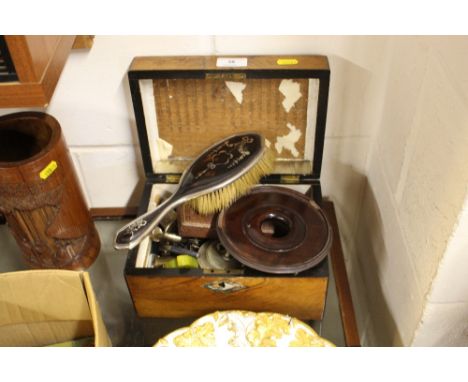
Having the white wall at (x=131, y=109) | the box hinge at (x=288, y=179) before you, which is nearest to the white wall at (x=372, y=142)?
the white wall at (x=131, y=109)

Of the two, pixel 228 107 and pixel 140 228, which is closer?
pixel 140 228

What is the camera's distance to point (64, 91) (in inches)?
31.7

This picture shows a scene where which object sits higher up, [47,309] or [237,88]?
[237,88]

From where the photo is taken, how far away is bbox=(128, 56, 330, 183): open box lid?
2.35ft

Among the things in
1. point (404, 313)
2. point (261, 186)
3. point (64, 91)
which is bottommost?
point (404, 313)

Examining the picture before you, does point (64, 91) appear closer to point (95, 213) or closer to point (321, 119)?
point (95, 213)

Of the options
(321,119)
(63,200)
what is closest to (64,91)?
(63,200)

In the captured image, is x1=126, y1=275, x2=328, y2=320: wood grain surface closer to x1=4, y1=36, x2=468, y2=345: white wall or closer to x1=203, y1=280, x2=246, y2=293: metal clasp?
x1=203, y1=280, x2=246, y2=293: metal clasp

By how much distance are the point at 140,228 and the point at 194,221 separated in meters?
0.10

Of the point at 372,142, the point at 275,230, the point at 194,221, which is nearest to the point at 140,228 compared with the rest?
the point at 194,221

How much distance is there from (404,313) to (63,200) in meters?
Answer: 0.53

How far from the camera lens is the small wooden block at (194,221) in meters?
0.72

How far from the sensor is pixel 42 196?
69cm

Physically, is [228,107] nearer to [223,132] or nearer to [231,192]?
[223,132]
